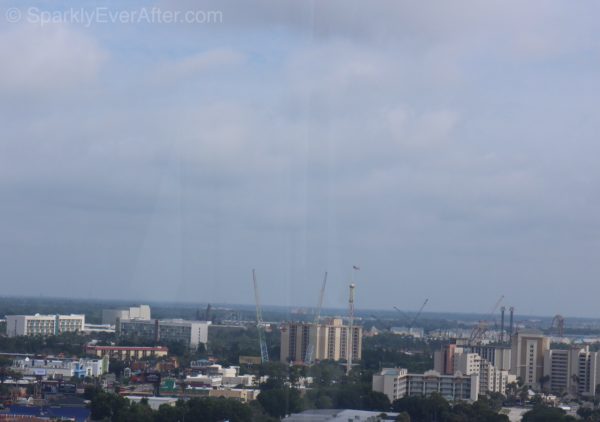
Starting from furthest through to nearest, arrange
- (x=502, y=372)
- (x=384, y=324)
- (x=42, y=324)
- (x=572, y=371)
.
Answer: (x=384, y=324), (x=42, y=324), (x=572, y=371), (x=502, y=372)

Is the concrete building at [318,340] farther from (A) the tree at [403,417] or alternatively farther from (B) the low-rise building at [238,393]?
(A) the tree at [403,417]

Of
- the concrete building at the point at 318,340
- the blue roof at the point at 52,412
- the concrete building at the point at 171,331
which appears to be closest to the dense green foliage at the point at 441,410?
the blue roof at the point at 52,412

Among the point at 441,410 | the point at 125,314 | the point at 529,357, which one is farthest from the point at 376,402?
the point at 125,314

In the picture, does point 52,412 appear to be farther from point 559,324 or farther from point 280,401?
point 559,324

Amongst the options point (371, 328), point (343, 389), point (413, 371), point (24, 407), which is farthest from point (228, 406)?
point (371, 328)

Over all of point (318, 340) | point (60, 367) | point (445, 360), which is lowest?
point (60, 367)
